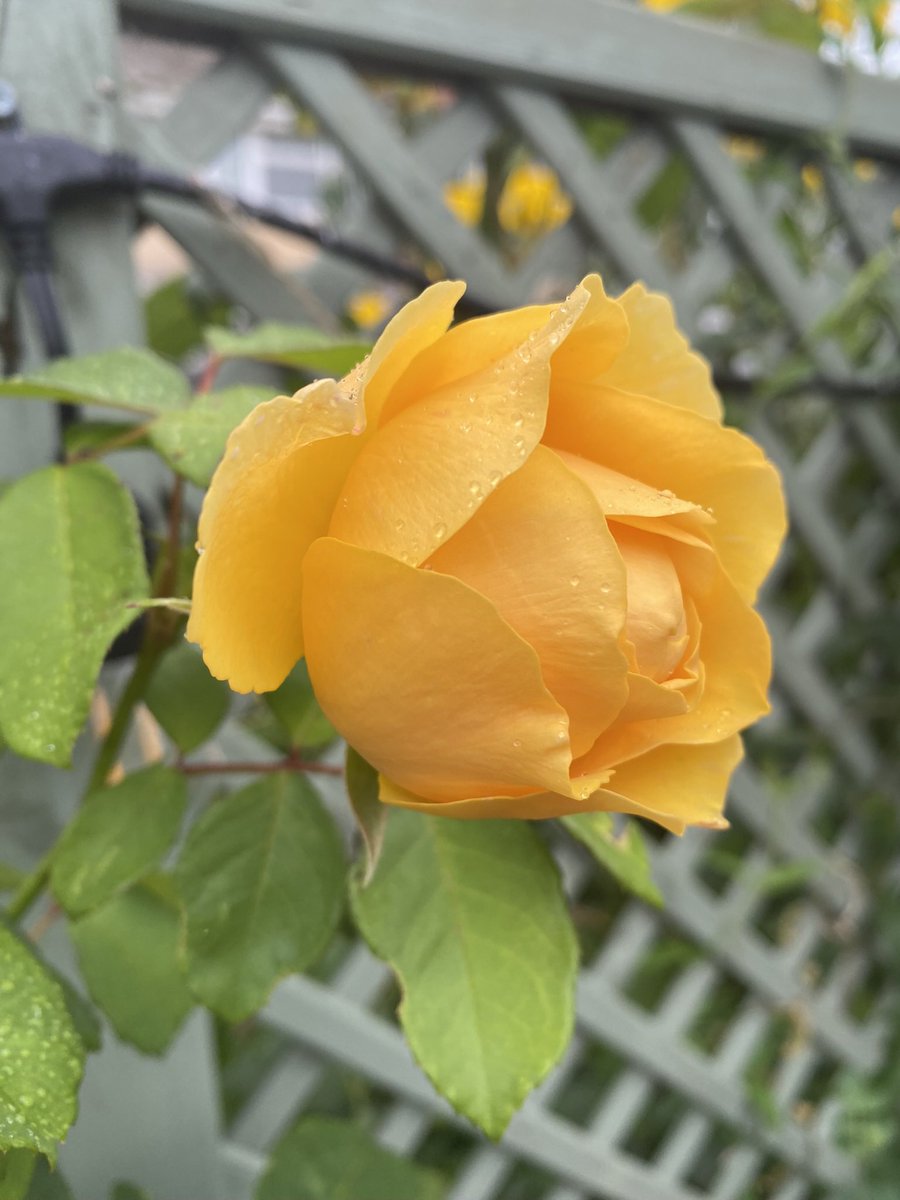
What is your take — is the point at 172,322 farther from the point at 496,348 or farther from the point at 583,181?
the point at 496,348

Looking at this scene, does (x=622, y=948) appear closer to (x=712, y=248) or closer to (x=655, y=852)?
(x=655, y=852)

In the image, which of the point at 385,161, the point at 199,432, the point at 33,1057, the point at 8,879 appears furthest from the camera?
the point at 385,161

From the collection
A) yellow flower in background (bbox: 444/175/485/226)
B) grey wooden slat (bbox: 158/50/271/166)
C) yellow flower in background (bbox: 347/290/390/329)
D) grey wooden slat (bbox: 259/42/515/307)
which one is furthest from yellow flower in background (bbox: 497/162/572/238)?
grey wooden slat (bbox: 158/50/271/166)

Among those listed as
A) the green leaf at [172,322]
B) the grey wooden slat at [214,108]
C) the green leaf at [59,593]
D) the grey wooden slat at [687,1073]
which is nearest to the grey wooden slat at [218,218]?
the grey wooden slat at [214,108]

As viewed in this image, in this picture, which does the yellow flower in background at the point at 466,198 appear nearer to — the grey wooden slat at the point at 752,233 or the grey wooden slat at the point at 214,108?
the grey wooden slat at the point at 752,233

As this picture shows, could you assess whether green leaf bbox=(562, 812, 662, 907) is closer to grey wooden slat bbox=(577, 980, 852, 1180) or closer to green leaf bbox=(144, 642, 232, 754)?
green leaf bbox=(144, 642, 232, 754)

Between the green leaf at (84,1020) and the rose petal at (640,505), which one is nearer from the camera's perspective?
the rose petal at (640,505)

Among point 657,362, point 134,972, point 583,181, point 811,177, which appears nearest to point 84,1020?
point 134,972
